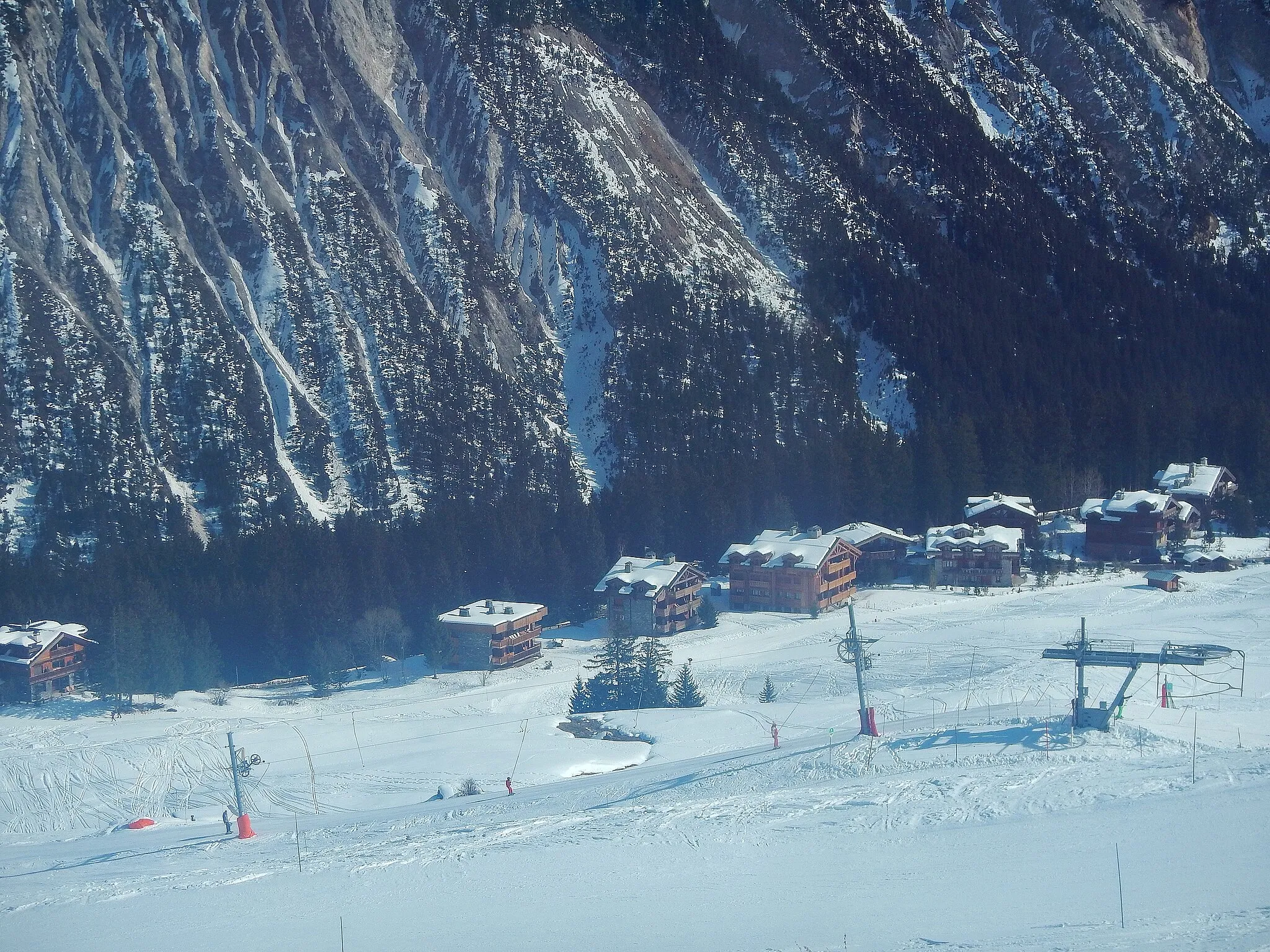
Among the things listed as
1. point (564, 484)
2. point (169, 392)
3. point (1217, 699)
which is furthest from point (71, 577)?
point (1217, 699)

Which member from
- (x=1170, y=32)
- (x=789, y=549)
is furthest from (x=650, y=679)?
(x=1170, y=32)

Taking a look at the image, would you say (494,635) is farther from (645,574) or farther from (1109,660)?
(1109,660)

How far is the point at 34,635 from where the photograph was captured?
38812 millimetres

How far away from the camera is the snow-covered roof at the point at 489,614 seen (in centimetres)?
4009

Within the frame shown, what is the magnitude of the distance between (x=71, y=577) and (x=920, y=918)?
38.2m

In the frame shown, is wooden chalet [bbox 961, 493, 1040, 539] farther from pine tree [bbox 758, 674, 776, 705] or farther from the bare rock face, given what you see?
the bare rock face

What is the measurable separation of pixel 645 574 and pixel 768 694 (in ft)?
37.2

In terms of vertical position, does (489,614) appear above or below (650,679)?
above

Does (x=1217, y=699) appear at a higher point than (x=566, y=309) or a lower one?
lower

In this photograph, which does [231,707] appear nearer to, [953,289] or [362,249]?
[362,249]

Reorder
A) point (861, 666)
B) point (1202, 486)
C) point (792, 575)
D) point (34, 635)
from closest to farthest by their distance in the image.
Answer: point (861, 666) < point (34, 635) < point (792, 575) < point (1202, 486)

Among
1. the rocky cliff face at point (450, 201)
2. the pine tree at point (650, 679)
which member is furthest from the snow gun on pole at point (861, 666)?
the rocky cliff face at point (450, 201)

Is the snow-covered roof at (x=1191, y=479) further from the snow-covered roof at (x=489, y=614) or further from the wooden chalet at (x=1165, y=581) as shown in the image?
the snow-covered roof at (x=489, y=614)

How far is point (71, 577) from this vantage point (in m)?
45.4
